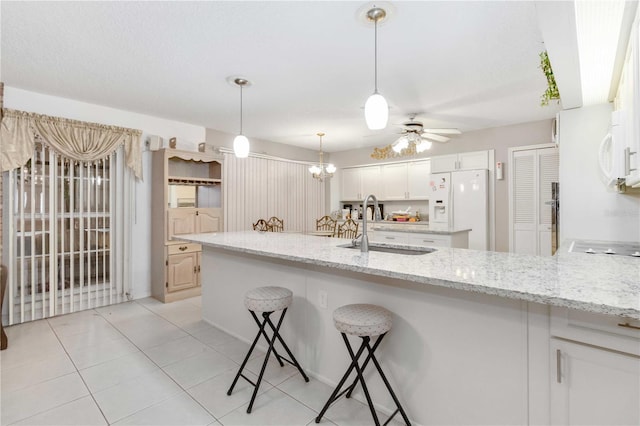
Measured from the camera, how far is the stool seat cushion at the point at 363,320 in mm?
1560

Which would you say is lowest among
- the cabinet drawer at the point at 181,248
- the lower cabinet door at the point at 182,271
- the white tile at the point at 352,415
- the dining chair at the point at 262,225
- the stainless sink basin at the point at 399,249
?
the white tile at the point at 352,415

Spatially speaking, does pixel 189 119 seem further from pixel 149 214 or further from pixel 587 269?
pixel 587 269

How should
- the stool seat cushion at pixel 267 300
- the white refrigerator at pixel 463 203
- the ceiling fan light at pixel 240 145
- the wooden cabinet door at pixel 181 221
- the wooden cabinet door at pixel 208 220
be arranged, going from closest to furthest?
the stool seat cushion at pixel 267 300
the ceiling fan light at pixel 240 145
the wooden cabinet door at pixel 181 221
the wooden cabinet door at pixel 208 220
the white refrigerator at pixel 463 203

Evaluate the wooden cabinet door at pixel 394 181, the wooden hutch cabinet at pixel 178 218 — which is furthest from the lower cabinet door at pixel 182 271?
the wooden cabinet door at pixel 394 181

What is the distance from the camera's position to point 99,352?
267 centimetres

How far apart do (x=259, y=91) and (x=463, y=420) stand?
10.8 ft

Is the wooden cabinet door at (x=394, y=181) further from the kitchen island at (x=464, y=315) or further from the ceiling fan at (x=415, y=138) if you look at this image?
the kitchen island at (x=464, y=315)

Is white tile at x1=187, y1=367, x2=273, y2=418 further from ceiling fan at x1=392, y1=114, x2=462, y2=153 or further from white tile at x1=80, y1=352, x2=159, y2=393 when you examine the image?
ceiling fan at x1=392, y1=114, x2=462, y2=153

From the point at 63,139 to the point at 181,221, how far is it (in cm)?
154

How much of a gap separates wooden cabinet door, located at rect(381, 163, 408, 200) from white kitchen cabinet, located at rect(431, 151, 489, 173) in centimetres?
64

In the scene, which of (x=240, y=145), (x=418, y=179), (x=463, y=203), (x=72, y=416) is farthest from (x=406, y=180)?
(x=72, y=416)

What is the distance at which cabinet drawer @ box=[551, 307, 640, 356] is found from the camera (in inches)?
42.9

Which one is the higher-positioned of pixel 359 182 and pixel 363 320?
pixel 359 182

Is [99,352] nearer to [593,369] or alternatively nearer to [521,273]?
[521,273]
